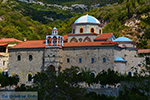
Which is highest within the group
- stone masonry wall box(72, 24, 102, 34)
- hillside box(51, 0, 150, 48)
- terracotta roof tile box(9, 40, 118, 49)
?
hillside box(51, 0, 150, 48)

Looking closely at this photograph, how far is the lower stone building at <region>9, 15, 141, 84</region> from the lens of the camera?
114ft

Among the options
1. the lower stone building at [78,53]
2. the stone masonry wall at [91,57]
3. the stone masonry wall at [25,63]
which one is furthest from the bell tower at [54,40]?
the stone masonry wall at [25,63]

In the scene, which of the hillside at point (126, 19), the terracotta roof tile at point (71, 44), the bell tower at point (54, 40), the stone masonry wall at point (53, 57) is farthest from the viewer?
the hillside at point (126, 19)

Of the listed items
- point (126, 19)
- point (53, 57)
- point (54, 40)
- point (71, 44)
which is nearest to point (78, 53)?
A: point (71, 44)

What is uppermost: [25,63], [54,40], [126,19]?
[126,19]

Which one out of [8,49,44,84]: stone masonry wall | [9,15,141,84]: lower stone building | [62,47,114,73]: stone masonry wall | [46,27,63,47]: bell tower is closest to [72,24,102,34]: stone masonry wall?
[9,15,141,84]: lower stone building

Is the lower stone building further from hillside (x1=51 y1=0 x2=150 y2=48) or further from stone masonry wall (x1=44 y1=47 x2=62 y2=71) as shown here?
hillside (x1=51 y1=0 x2=150 y2=48)

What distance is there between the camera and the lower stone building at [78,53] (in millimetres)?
34688

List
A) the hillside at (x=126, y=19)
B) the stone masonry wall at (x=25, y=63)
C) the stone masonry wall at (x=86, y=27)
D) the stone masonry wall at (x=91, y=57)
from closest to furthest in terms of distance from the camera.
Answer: the stone masonry wall at (x=91, y=57), the stone masonry wall at (x=25, y=63), the stone masonry wall at (x=86, y=27), the hillside at (x=126, y=19)

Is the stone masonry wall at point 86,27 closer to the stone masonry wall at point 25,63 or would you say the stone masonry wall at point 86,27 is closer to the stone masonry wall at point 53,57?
the stone masonry wall at point 53,57

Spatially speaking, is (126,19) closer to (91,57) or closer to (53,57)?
(91,57)

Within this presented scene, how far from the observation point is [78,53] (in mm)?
35938

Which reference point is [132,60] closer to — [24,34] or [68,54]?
[68,54]

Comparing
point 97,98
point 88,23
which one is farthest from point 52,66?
point 97,98
